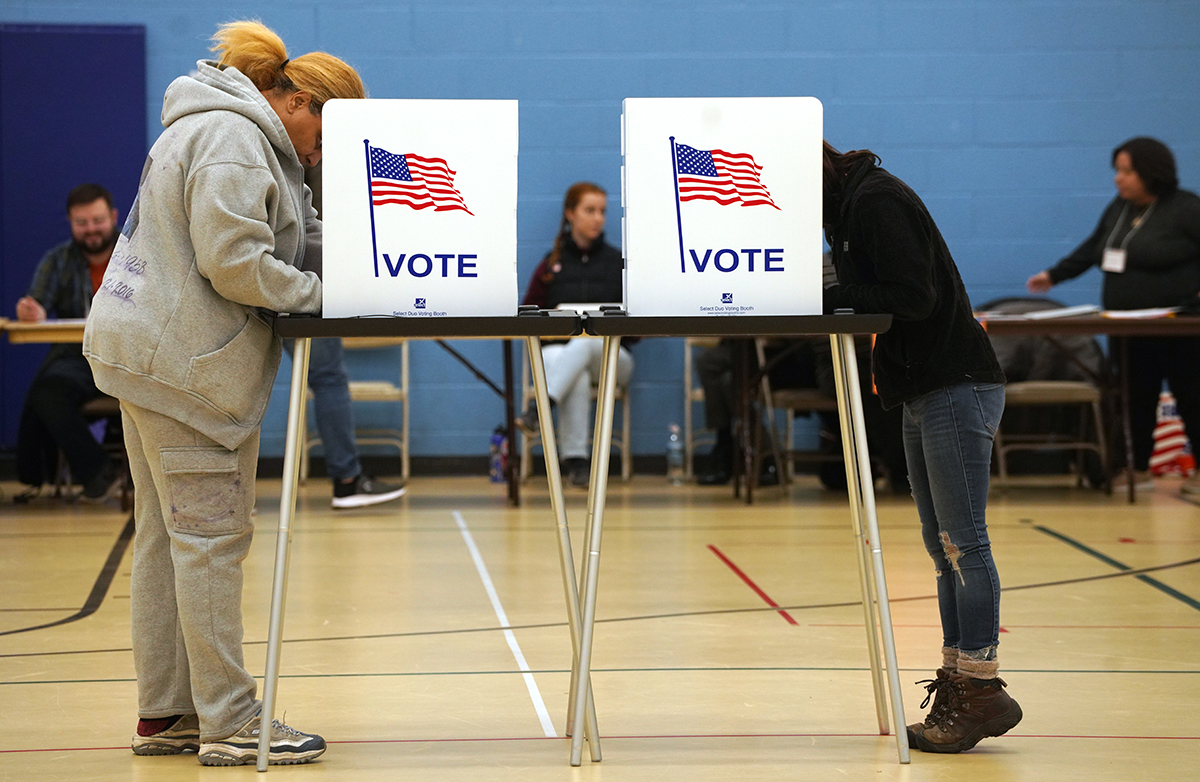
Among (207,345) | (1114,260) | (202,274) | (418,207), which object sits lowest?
(207,345)

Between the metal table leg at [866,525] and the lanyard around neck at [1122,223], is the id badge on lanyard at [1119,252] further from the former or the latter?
the metal table leg at [866,525]

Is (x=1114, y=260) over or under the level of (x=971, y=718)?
over

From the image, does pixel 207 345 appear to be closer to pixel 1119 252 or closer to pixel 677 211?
pixel 677 211

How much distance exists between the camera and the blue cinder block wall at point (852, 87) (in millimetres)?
6504

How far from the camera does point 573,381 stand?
5930 millimetres

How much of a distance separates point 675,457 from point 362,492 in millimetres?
1739

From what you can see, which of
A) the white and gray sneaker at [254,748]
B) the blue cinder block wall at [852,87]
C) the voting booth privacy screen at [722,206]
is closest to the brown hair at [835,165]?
the voting booth privacy screen at [722,206]

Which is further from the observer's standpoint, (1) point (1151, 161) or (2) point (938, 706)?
(1) point (1151, 161)

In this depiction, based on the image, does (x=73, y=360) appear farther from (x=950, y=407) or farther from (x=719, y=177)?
(x=950, y=407)

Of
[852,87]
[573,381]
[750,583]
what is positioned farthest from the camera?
[852,87]

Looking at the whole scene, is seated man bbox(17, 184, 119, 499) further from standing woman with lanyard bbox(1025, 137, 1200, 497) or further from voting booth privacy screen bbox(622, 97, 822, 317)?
standing woman with lanyard bbox(1025, 137, 1200, 497)

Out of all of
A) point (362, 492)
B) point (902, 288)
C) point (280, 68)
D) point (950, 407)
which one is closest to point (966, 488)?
point (950, 407)

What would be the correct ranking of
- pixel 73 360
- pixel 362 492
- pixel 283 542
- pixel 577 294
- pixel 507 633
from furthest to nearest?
pixel 577 294 → pixel 73 360 → pixel 362 492 → pixel 507 633 → pixel 283 542

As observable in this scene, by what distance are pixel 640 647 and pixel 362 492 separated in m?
2.63
